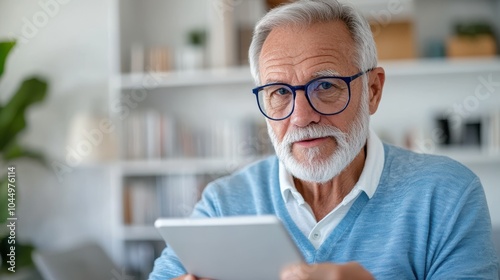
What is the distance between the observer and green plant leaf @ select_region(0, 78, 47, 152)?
10.3 ft

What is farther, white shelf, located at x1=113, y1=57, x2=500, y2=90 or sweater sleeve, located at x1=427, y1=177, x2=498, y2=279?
white shelf, located at x1=113, y1=57, x2=500, y2=90

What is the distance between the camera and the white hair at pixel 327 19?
1389 millimetres

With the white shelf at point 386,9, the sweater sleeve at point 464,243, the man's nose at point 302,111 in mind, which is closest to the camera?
the sweater sleeve at point 464,243

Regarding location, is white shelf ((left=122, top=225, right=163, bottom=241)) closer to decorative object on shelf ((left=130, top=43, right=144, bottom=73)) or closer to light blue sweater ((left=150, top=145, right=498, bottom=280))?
decorative object on shelf ((left=130, top=43, right=144, bottom=73))

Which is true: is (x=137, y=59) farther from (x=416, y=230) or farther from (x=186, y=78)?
(x=416, y=230)

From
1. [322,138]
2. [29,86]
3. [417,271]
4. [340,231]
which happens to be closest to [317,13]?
[322,138]

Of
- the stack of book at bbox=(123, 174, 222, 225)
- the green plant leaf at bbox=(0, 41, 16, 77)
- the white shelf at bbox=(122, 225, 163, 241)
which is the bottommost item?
the white shelf at bbox=(122, 225, 163, 241)

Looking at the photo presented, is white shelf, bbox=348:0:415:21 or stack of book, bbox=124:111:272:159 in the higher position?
white shelf, bbox=348:0:415:21

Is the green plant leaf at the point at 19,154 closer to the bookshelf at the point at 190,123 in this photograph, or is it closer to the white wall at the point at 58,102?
the white wall at the point at 58,102

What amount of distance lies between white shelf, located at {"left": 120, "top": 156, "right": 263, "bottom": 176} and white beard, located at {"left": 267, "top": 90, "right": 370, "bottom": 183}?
5.76ft

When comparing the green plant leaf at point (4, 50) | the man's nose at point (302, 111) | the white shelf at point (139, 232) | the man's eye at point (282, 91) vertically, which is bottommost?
the white shelf at point (139, 232)

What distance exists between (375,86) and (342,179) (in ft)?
0.81

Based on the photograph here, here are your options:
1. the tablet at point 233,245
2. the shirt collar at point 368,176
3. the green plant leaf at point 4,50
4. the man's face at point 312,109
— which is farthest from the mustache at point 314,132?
the green plant leaf at point 4,50

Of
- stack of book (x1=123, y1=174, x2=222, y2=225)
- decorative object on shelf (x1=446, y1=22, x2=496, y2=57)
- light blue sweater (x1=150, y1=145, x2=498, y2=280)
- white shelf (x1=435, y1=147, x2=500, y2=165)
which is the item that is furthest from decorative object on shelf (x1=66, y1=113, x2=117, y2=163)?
light blue sweater (x1=150, y1=145, x2=498, y2=280)
